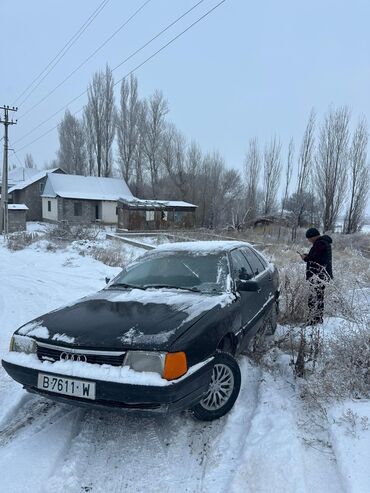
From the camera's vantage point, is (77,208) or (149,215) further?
(77,208)

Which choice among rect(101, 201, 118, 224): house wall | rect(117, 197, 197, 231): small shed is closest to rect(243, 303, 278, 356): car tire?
rect(117, 197, 197, 231): small shed

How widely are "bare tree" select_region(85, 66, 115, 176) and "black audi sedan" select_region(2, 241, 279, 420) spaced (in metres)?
48.3

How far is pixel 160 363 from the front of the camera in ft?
9.36

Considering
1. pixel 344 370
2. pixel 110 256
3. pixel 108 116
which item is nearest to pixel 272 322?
pixel 344 370

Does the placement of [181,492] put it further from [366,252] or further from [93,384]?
[366,252]

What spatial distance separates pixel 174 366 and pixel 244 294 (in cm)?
174

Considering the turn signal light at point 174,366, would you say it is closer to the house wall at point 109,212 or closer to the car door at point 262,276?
the car door at point 262,276

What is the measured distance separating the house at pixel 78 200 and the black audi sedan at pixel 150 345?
35.8 meters

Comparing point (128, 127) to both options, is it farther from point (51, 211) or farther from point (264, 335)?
point (264, 335)

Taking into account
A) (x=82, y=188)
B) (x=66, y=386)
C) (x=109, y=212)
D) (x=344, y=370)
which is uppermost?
(x=82, y=188)

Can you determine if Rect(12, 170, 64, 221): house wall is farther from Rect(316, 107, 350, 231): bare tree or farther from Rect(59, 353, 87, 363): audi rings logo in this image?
Rect(59, 353, 87, 363): audi rings logo

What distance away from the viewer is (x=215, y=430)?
3.24 m

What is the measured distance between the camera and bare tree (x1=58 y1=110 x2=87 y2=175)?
54.2m

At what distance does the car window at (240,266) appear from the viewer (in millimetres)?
4541
